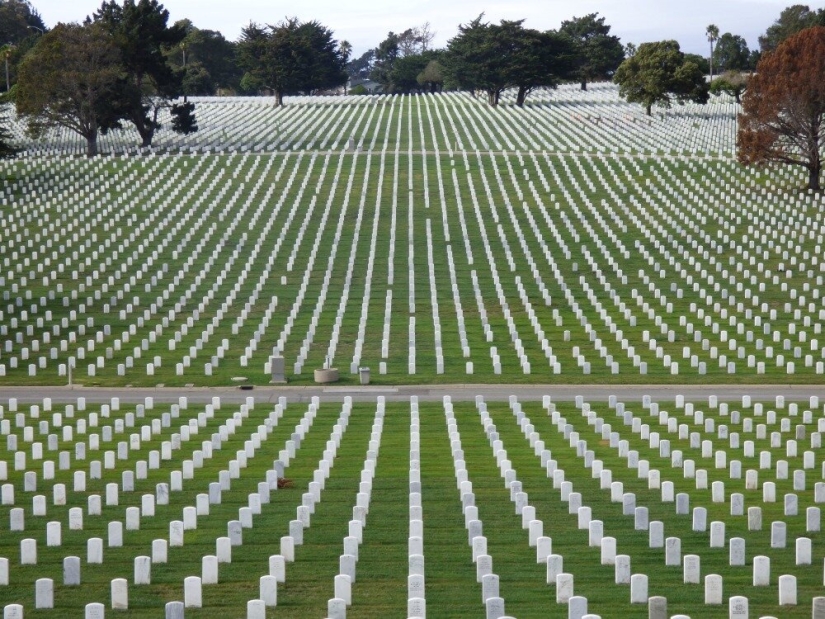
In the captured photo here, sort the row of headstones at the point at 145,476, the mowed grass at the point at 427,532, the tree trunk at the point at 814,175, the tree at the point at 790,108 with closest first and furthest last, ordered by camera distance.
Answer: the mowed grass at the point at 427,532, the row of headstones at the point at 145,476, the tree trunk at the point at 814,175, the tree at the point at 790,108

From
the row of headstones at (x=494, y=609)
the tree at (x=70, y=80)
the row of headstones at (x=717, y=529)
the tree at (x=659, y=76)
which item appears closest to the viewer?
the row of headstones at (x=494, y=609)

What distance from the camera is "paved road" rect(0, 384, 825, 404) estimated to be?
33594 mm

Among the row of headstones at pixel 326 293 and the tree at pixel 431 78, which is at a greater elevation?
the tree at pixel 431 78

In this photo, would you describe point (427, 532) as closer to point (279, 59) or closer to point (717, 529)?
point (717, 529)

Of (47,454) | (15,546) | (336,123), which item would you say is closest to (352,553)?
(15,546)

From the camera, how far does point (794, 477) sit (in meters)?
22.5

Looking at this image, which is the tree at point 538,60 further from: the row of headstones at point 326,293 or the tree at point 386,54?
the tree at point 386,54

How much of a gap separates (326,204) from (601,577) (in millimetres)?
47614

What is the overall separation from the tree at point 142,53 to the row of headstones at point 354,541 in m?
58.0

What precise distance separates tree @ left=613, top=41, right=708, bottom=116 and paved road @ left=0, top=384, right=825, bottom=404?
6613 cm

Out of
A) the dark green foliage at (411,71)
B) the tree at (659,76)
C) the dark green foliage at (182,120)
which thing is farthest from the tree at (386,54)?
the dark green foliage at (182,120)

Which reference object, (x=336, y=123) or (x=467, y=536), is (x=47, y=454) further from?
(x=336, y=123)

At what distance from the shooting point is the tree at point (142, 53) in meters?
81.2

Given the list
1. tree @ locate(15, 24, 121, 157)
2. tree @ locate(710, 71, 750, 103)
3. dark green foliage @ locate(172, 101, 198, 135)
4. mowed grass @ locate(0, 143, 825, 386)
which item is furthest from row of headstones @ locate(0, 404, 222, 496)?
tree @ locate(710, 71, 750, 103)
